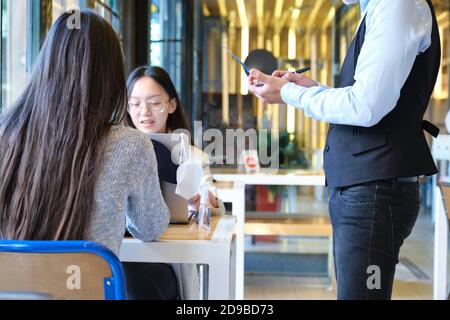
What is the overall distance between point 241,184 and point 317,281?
3.02 feet

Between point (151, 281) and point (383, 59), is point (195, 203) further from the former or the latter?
point (383, 59)

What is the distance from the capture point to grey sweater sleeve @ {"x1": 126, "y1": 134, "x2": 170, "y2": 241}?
3.88ft

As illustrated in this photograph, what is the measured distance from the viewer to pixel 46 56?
1155 millimetres

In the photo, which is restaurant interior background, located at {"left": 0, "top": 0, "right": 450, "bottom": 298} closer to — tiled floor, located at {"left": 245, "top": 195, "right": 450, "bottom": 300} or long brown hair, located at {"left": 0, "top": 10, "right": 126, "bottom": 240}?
tiled floor, located at {"left": 245, "top": 195, "right": 450, "bottom": 300}

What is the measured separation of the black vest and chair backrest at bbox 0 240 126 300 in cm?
51

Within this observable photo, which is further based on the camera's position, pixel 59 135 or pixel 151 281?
pixel 151 281

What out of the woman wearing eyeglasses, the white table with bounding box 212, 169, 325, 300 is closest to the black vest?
the woman wearing eyeglasses

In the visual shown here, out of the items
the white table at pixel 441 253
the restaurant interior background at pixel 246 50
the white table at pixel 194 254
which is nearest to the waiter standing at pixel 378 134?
the white table at pixel 194 254

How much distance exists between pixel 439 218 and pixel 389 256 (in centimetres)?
180

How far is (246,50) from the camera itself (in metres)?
6.73

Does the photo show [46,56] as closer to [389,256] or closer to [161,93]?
[389,256]

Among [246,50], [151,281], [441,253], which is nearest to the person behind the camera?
[151,281]

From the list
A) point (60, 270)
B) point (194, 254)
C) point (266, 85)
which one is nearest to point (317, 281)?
point (194, 254)

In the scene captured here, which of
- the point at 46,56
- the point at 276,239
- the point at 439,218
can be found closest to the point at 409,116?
the point at 46,56
